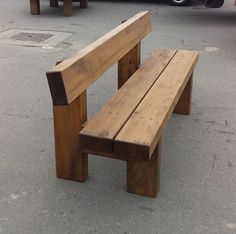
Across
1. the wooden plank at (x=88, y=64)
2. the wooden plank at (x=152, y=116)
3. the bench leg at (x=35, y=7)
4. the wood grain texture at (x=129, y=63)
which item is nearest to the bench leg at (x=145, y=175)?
the wooden plank at (x=152, y=116)

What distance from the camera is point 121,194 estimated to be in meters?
2.88

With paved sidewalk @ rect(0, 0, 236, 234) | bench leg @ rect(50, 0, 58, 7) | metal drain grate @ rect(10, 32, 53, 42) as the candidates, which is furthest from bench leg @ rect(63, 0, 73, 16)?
paved sidewalk @ rect(0, 0, 236, 234)

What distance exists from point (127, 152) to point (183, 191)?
25.5 inches

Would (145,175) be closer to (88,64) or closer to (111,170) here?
(111,170)

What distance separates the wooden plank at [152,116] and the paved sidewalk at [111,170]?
1.50ft

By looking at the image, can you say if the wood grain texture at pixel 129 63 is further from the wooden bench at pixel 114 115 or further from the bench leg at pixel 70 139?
the bench leg at pixel 70 139

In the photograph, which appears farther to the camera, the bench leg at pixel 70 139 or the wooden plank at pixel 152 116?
the bench leg at pixel 70 139

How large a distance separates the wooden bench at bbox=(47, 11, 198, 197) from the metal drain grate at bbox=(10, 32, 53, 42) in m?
3.59

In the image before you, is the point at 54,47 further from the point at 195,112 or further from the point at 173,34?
the point at 195,112

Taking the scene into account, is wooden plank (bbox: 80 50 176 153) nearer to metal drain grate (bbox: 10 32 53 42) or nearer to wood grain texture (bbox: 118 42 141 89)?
wood grain texture (bbox: 118 42 141 89)

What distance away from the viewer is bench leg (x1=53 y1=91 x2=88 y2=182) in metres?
2.82

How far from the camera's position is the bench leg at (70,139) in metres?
2.82

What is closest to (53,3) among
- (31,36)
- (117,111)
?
(31,36)

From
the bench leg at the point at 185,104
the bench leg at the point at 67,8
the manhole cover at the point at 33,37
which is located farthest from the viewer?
the bench leg at the point at 67,8
